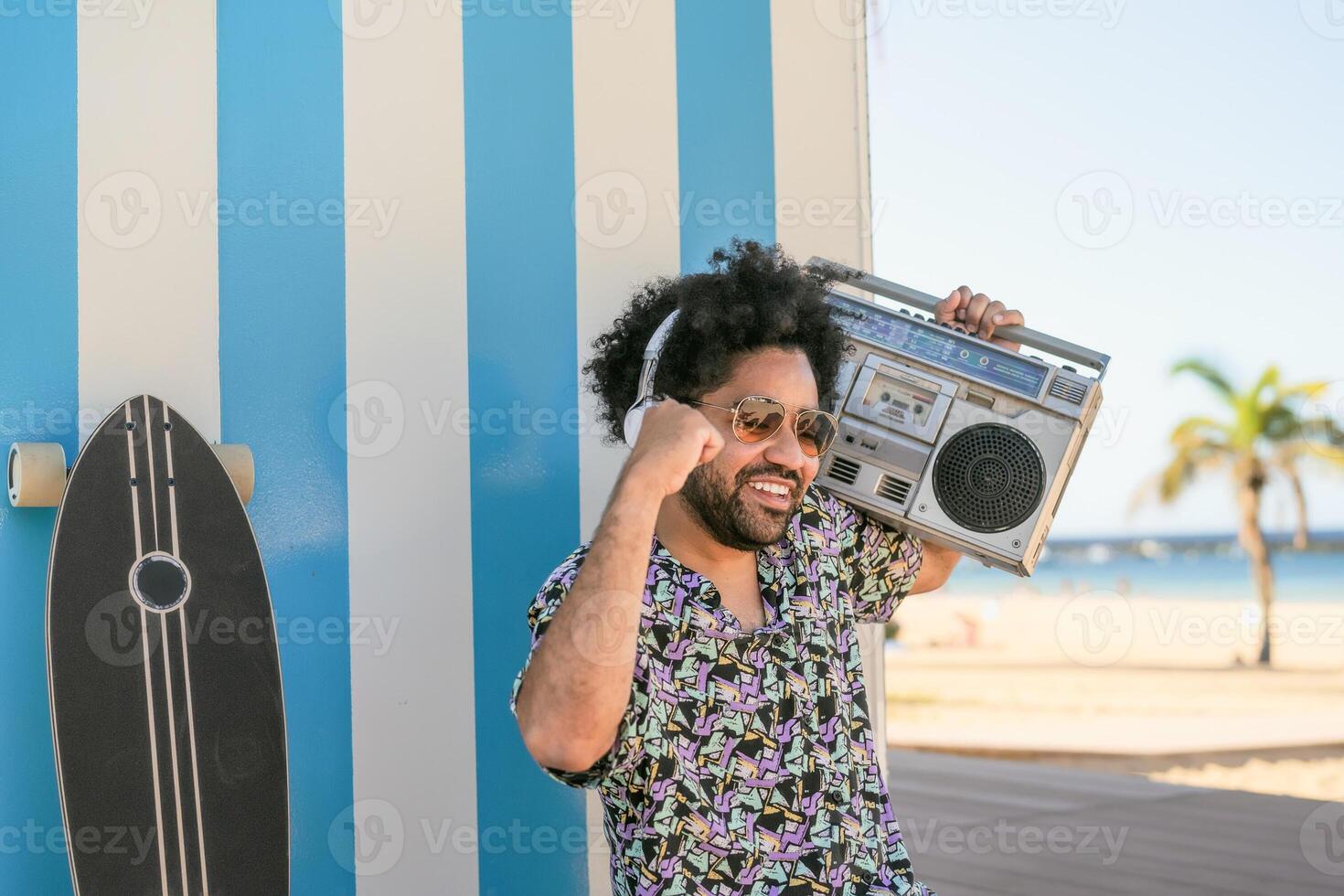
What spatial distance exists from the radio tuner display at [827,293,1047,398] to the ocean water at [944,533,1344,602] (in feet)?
80.6

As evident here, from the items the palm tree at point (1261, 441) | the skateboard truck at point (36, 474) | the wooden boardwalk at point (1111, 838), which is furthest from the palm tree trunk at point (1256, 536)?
the skateboard truck at point (36, 474)

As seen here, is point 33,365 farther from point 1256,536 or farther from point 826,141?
point 1256,536

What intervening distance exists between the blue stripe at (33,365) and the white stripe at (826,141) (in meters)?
1.22

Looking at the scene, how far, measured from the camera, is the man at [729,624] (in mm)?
1505

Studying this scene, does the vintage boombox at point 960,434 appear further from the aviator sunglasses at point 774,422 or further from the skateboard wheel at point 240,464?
the skateboard wheel at point 240,464

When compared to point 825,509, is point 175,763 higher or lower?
lower

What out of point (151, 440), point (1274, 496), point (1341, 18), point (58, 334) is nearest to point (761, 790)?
point (151, 440)

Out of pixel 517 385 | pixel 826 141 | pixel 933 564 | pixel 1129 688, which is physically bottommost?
pixel 1129 688

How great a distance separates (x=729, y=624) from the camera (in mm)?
1709

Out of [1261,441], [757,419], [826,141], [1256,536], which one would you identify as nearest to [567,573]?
[757,419]

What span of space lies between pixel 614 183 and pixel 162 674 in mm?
1108

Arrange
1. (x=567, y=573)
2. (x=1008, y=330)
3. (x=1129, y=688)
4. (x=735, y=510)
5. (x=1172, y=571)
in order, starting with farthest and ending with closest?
(x=1172, y=571)
(x=1129, y=688)
(x=1008, y=330)
(x=735, y=510)
(x=567, y=573)

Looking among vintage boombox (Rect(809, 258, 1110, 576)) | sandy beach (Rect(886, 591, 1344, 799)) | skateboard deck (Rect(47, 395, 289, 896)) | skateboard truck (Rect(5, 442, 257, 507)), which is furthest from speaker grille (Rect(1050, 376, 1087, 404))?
sandy beach (Rect(886, 591, 1344, 799))

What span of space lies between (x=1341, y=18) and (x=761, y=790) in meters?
2.32
